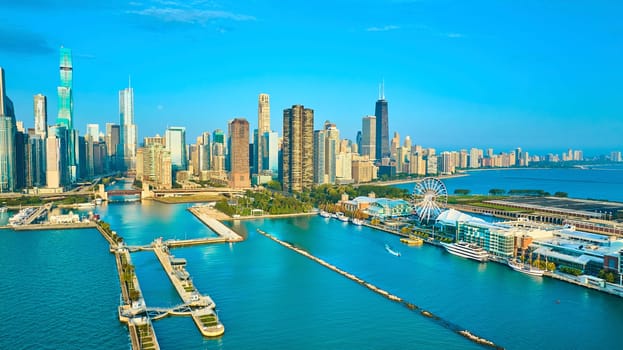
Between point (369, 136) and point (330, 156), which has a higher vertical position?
point (369, 136)

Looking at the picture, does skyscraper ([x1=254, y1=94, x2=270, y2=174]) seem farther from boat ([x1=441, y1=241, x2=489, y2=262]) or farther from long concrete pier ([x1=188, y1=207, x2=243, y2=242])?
boat ([x1=441, y1=241, x2=489, y2=262])

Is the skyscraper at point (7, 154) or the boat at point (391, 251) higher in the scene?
the skyscraper at point (7, 154)

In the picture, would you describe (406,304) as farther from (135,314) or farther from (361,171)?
(361,171)

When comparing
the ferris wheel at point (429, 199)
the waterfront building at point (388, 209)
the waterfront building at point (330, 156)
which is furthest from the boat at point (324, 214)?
the waterfront building at point (330, 156)

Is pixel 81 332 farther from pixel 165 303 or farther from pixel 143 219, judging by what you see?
pixel 143 219

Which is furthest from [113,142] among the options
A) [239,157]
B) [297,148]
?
[297,148]

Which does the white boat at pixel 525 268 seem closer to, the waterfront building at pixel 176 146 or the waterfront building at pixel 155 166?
the waterfront building at pixel 155 166

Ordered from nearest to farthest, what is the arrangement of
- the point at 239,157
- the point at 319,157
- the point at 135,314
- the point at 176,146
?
1. the point at 135,314
2. the point at 239,157
3. the point at 319,157
4. the point at 176,146
